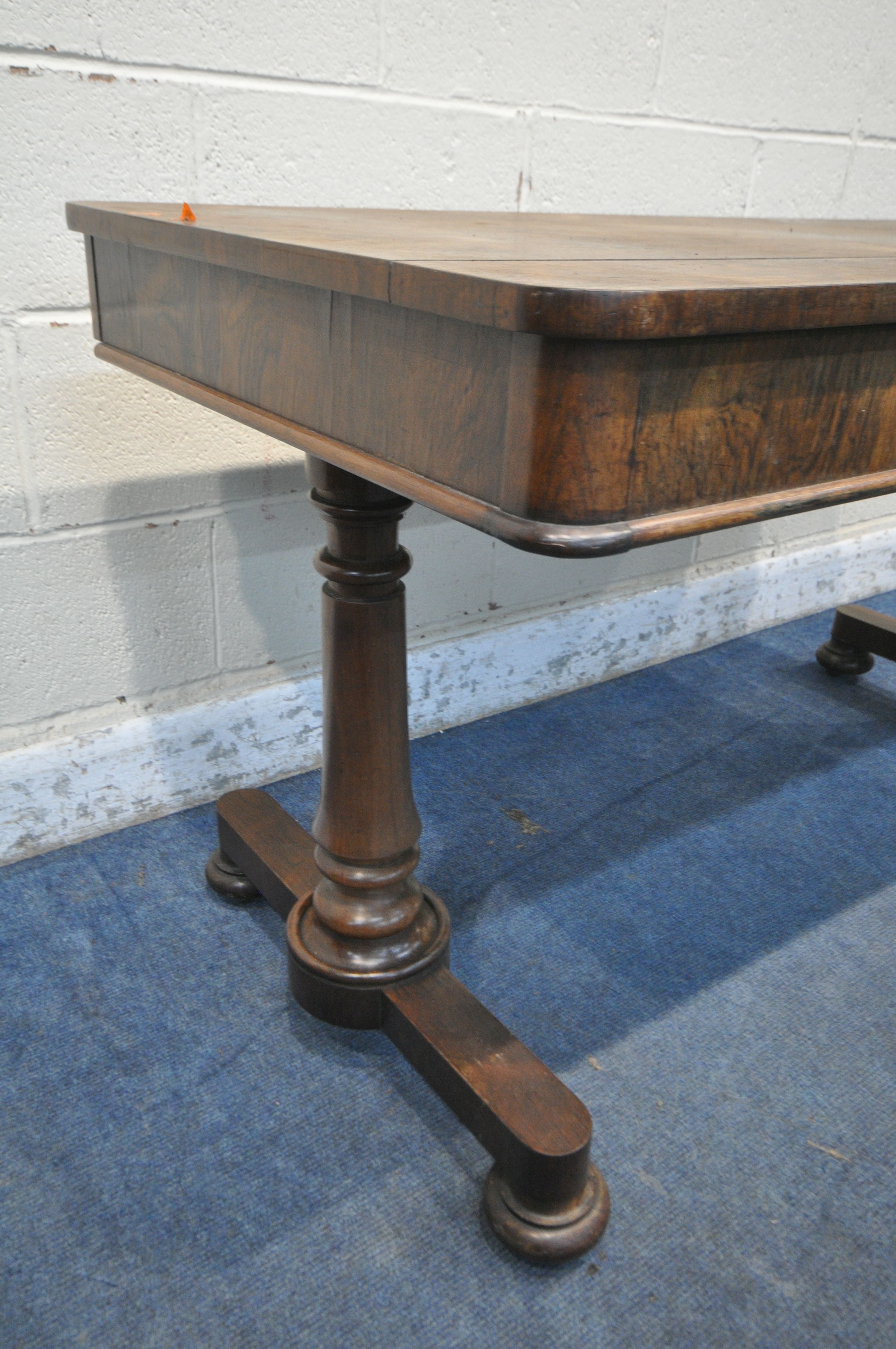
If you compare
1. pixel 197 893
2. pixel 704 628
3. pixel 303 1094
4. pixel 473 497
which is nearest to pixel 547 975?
pixel 303 1094

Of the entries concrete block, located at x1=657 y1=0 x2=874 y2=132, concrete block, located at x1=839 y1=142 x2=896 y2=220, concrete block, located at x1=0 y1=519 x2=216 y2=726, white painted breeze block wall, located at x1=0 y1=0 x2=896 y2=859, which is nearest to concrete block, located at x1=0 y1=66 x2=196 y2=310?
white painted breeze block wall, located at x1=0 y1=0 x2=896 y2=859

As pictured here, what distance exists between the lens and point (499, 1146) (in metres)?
0.83

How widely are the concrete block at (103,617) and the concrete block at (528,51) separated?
2.09 feet

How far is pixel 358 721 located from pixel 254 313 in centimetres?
36


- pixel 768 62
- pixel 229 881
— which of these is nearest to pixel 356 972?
pixel 229 881

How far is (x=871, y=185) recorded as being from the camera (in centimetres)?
187

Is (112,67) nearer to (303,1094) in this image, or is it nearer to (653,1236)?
(303,1094)

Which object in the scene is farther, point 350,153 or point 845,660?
point 845,660

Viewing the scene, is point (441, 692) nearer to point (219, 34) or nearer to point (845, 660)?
point (845, 660)

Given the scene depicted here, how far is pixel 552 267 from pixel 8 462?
0.79 meters

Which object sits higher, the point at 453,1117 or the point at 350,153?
the point at 350,153

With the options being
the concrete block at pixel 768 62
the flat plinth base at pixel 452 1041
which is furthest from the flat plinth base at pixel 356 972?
the concrete block at pixel 768 62

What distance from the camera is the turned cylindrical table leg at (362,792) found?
86 centimetres

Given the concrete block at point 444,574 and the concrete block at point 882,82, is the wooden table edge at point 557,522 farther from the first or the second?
the concrete block at point 882,82
